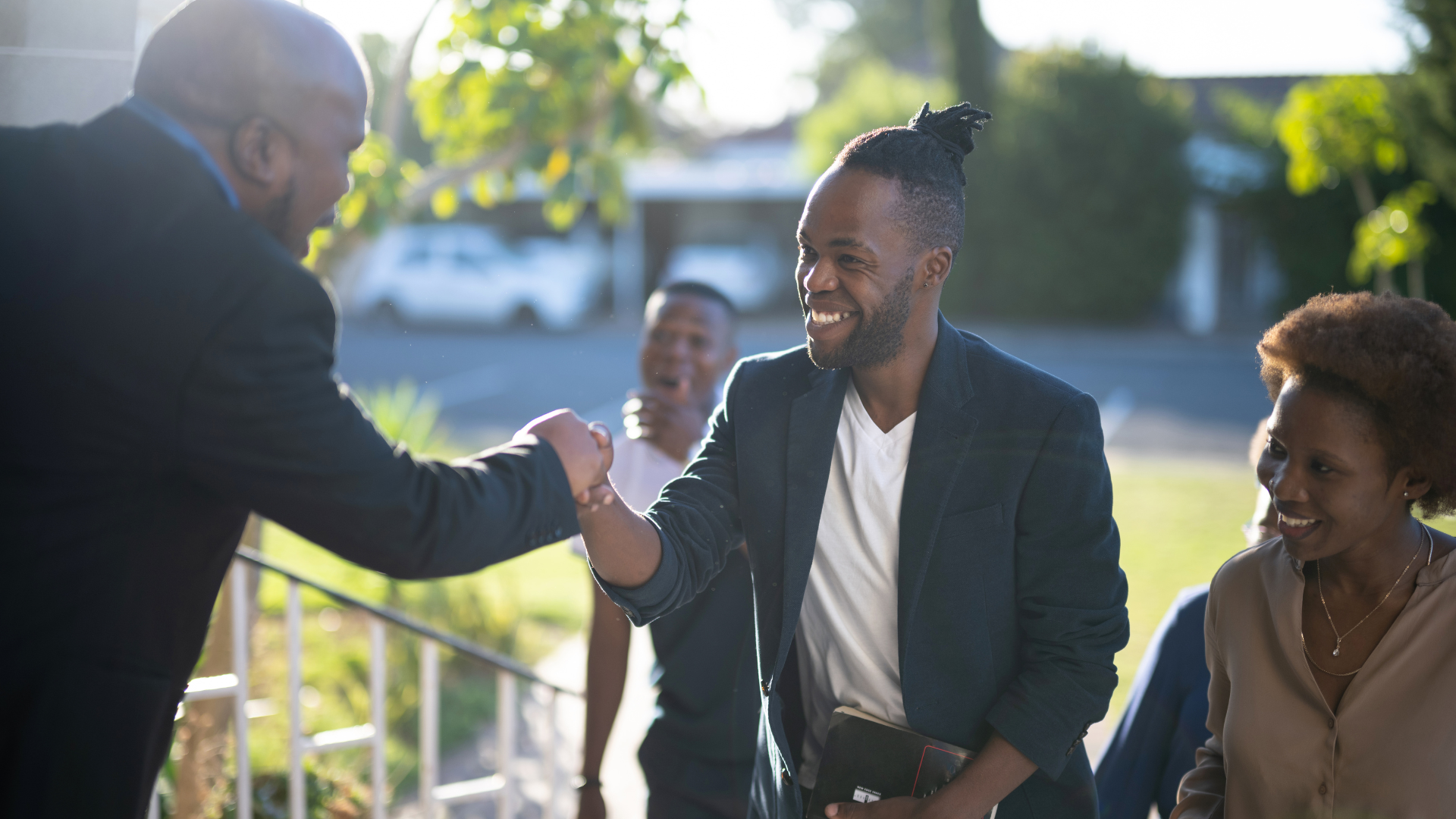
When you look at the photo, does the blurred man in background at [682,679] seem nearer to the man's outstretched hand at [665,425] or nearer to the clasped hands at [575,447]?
→ the man's outstretched hand at [665,425]

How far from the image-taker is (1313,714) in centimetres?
197

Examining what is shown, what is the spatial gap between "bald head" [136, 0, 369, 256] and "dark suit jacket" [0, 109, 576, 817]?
82 millimetres

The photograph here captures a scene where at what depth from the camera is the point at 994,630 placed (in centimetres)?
195

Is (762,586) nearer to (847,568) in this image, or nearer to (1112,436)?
(847,568)

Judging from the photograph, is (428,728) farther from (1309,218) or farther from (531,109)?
(1309,218)

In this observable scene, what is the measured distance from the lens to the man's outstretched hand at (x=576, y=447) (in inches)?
71.6

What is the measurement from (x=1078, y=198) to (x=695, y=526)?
753 inches

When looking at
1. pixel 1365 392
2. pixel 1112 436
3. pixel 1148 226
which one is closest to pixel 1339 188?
pixel 1148 226

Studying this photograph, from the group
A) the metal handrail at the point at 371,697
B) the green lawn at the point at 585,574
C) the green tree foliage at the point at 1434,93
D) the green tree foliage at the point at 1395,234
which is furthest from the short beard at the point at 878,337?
the green tree foliage at the point at 1434,93

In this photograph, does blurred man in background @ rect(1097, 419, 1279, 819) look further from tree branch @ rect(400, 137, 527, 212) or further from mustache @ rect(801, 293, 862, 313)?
tree branch @ rect(400, 137, 527, 212)

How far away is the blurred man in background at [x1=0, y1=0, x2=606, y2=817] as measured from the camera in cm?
140

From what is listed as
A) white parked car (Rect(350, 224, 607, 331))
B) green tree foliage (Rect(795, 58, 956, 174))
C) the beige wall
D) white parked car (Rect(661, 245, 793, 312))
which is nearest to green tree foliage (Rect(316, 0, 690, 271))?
the beige wall

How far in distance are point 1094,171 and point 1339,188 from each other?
4199 millimetres

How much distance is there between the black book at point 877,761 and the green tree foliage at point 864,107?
60.2 ft
